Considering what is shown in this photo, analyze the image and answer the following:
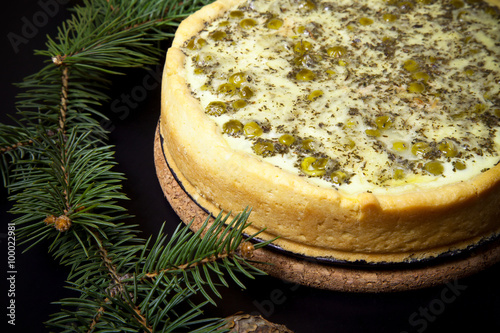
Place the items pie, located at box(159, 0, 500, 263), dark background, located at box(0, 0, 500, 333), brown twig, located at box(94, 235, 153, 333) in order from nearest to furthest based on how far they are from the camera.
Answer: brown twig, located at box(94, 235, 153, 333)
pie, located at box(159, 0, 500, 263)
dark background, located at box(0, 0, 500, 333)

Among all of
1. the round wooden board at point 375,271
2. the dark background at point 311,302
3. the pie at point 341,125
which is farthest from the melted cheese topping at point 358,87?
the dark background at point 311,302

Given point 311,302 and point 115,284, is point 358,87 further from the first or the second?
point 115,284

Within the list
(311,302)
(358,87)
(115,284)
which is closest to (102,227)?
(115,284)

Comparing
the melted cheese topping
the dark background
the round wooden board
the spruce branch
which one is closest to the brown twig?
the spruce branch

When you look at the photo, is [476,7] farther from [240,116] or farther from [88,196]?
[88,196]

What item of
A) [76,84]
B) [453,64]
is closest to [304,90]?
[453,64]

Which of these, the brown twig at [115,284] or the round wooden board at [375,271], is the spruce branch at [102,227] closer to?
the brown twig at [115,284]

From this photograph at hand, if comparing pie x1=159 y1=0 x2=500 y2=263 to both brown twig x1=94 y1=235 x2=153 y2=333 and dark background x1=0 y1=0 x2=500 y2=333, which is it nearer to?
dark background x1=0 y1=0 x2=500 y2=333
